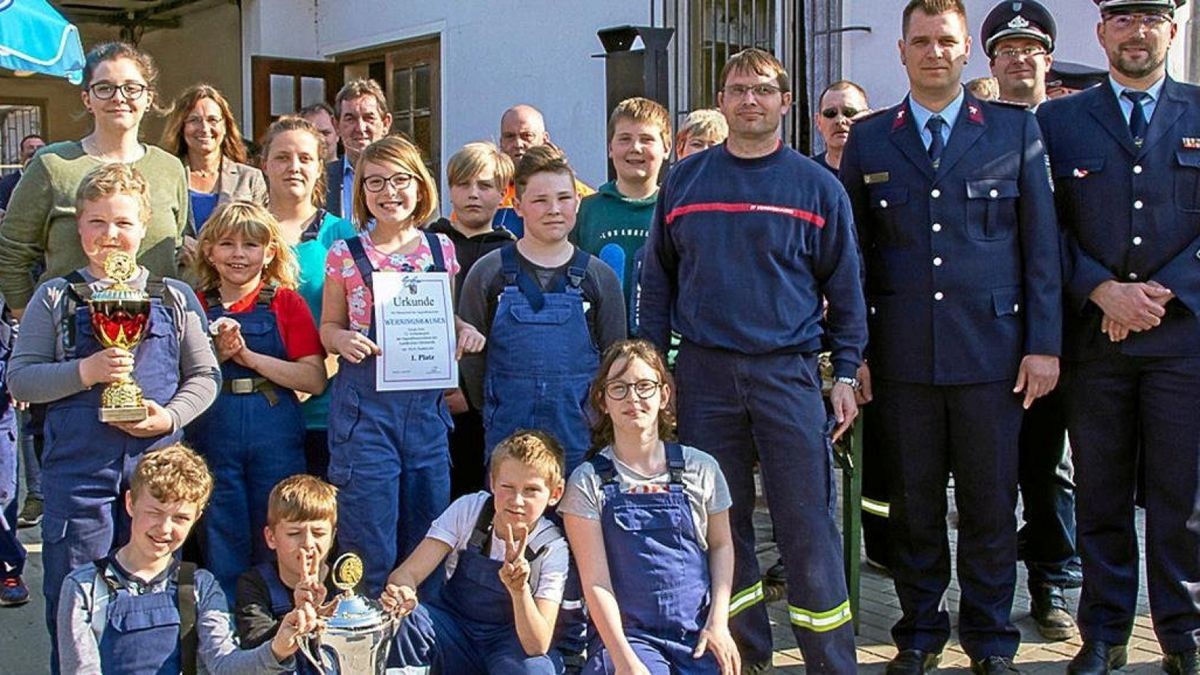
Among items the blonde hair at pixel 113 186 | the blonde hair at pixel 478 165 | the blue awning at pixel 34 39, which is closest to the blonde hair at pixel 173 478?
the blonde hair at pixel 113 186

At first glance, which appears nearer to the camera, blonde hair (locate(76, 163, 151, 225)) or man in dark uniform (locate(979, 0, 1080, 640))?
blonde hair (locate(76, 163, 151, 225))

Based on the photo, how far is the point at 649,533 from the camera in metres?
3.80

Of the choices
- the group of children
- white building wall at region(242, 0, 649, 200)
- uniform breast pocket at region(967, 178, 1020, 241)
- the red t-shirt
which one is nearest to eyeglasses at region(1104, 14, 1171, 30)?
uniform breast pocket at region(967, 178, 1020, 241)

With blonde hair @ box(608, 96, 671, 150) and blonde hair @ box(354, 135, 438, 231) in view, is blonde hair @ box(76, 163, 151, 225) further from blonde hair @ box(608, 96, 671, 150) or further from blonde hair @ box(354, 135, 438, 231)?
blonde hair @ box(608, 96, 671, 150)

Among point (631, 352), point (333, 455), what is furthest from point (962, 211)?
point (333, 455)

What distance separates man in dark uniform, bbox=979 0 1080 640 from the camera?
4.91m

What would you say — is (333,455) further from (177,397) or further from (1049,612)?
(1049,612)

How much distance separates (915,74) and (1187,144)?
2.85 ft

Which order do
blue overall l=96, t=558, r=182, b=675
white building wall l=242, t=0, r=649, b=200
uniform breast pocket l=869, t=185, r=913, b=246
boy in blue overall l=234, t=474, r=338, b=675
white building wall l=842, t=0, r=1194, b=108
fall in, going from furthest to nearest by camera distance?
white building wall l=242, t=0, r=649, b=200 < white building wall l=842, t=0, r=1194, b=108 < uniform breast pocket l=869, t=185, r=913, b=246 < boy in blue overall l=234, t=474, r=338, b=675 < blue overall l=96, t=558, r=182, b=675

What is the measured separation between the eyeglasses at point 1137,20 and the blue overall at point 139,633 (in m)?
3.34

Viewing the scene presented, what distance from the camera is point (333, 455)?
4.10 metres

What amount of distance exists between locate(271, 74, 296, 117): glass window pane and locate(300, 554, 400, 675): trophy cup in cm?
1024

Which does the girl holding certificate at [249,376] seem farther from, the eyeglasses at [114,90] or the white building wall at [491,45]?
the white building wall at [491,45]

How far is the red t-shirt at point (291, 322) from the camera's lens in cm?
427
